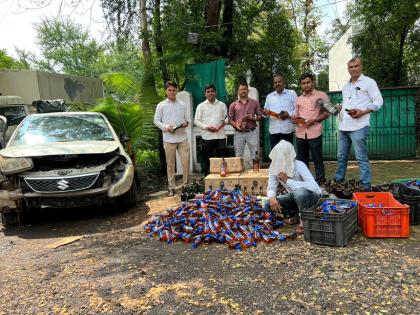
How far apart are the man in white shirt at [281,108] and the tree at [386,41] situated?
669cm

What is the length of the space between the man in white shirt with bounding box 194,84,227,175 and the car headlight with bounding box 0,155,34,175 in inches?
121

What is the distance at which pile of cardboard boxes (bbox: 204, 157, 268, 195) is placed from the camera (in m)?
6.45

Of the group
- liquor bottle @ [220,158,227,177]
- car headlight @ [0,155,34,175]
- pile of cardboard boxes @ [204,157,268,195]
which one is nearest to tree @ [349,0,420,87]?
pile of cardboard boxes @ [204,157,268,195]

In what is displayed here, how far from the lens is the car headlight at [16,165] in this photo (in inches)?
228

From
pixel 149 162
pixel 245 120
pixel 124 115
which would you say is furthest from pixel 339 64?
pixel 245 120

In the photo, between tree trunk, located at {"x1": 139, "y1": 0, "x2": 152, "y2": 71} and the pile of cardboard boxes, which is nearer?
the pile of cardboard boxes

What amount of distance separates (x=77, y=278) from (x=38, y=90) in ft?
33.8

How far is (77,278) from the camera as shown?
13.0 feet

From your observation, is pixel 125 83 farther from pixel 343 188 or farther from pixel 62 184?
pixel 343 188

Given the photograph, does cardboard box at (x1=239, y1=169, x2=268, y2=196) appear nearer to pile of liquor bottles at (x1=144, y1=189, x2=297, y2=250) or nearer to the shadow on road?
pile of liquor bottles at (x1=144, y1=189, x2=297, y2=250)

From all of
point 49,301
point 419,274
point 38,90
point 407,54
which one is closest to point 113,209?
point 49,301

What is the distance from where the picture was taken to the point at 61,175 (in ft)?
19.0

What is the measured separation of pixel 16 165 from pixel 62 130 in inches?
56.9

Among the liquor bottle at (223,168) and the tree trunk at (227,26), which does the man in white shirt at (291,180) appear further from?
the tree trunk at (227,26)
